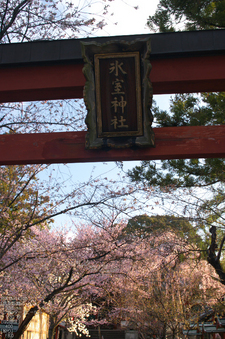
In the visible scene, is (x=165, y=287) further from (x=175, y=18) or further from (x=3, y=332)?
(x=175, y=18)

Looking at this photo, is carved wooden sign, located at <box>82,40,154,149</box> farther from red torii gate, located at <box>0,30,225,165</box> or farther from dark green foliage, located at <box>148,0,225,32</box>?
dark green foliage, located at <box>148,0,225,32</box>

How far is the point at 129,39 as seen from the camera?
3.49 meters

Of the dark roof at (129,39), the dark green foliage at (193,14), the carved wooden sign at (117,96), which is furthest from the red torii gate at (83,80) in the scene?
the dark green foliage at (193,14)

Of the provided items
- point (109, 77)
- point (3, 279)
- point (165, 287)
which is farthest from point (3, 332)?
point (109, 77)

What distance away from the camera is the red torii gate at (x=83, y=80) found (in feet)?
11.5

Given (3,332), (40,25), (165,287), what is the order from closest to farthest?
(40,25) → (3,332) → (165,287)

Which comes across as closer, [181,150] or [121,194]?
[181,150]

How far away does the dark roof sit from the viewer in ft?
11.4

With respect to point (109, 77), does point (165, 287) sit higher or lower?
lower

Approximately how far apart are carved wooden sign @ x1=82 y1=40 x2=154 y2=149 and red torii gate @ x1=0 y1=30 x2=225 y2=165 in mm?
188

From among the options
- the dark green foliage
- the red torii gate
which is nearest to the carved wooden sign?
the red torii gate

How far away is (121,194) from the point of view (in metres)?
5.04

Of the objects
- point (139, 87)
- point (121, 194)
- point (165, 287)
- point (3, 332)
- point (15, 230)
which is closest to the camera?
point (139, 87)

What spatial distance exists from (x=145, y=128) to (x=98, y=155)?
61 cm
